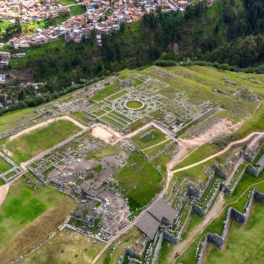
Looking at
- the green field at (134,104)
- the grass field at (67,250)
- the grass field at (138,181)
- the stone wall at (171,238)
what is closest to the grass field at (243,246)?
the stone wall at (171,238)

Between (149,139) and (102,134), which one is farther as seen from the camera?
(102,134)

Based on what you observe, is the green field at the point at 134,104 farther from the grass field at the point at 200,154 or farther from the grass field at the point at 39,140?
the grass field at the point at 200,154

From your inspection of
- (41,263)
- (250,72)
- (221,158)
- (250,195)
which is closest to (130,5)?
(250,72)

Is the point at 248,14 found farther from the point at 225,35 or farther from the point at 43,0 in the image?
the point at 43,0

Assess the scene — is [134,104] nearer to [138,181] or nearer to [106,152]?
[106,152]

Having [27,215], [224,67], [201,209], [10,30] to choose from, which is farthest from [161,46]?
[27,215]

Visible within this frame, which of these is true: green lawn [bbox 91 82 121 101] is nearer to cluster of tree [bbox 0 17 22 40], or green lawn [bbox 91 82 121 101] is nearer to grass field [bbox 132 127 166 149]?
grass field [bbox 132 127 166 149]

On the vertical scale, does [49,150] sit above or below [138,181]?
above
